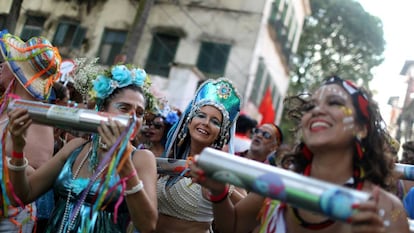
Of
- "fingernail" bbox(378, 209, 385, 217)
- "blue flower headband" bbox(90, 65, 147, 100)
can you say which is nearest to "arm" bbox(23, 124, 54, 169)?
"blue flower headband" bbox(90, 65, 147, 100)

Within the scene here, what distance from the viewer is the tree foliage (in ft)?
86.7

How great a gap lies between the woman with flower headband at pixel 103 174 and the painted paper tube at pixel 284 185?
0.48 metres

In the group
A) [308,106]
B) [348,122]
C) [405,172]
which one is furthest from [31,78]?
[405,172]

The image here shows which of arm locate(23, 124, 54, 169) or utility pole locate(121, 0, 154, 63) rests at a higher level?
utility pole locate(121, 0, 154, 63)

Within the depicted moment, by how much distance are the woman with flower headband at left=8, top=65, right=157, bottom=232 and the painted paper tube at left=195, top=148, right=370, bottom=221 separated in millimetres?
480

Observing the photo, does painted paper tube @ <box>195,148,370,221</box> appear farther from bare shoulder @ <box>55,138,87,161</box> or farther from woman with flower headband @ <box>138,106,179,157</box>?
woman with flower headband @ <box>138,106,179,157</box>

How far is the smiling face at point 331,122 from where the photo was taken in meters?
2.15

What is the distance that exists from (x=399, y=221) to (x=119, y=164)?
1252mm

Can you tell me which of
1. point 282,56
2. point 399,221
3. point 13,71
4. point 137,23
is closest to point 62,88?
point 13,71

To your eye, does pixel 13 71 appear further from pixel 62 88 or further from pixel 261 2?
pixel 261 2

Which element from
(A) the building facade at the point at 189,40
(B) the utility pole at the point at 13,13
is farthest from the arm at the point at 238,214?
(A) the building facade at the point at 189,40

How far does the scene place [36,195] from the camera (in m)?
2.72

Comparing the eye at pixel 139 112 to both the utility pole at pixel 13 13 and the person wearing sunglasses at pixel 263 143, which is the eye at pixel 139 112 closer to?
the person wearing sunglasses at pixel 263 143

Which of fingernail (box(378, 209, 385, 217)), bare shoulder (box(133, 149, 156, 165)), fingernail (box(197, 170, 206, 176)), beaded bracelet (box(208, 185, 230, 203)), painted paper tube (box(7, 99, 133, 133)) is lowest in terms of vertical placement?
beaded bracelet (box(208, 185, 230, 203))
